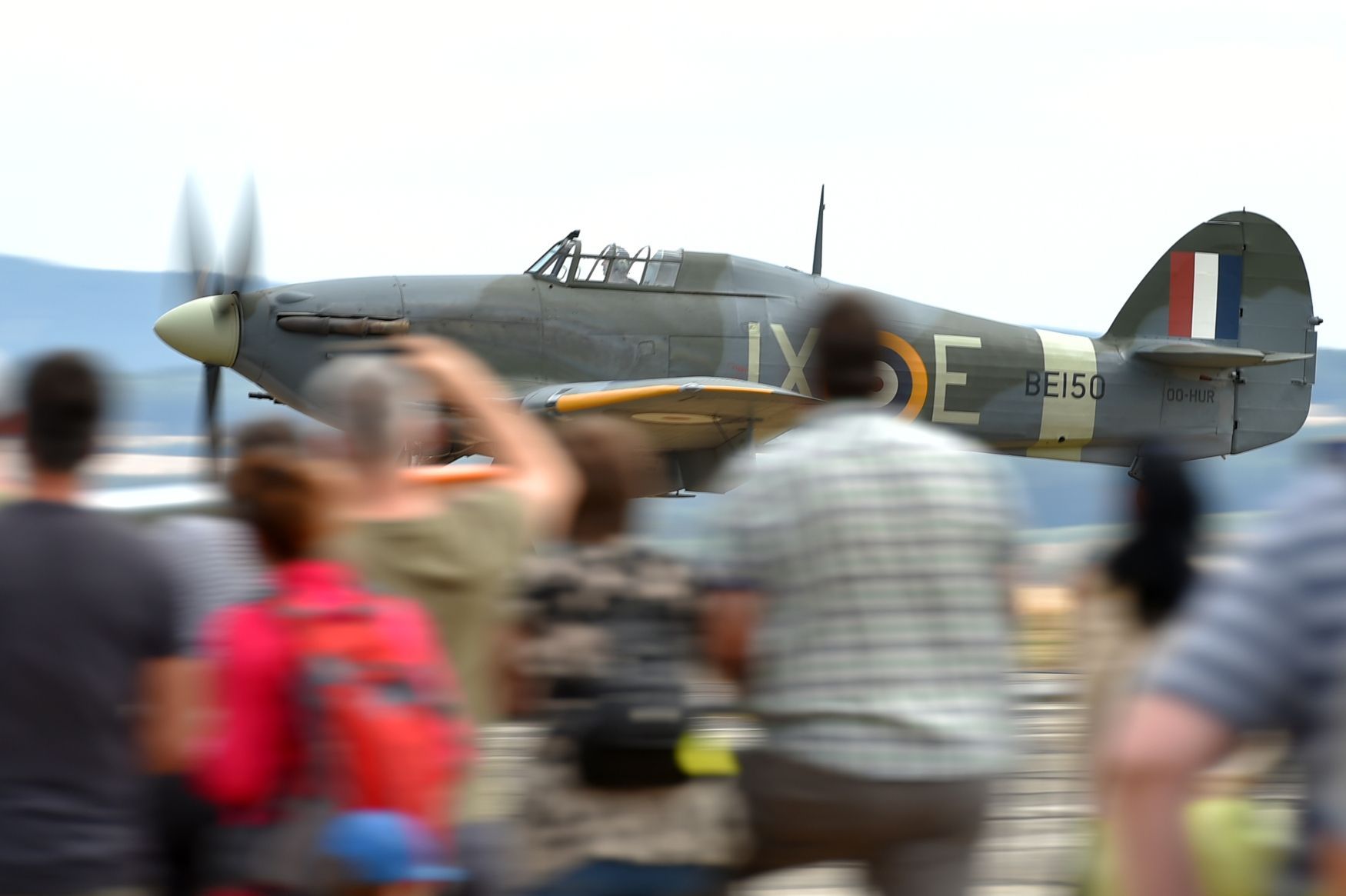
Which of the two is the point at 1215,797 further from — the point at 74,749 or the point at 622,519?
the point at 74,749

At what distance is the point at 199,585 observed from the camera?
3.51 meters

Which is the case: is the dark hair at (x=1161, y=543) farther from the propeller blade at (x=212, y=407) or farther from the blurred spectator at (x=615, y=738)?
the propeller blade at (x=212, y=407)

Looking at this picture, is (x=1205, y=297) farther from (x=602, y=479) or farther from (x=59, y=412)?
(x=59, y=412)

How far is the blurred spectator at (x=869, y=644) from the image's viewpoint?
9.55 feet

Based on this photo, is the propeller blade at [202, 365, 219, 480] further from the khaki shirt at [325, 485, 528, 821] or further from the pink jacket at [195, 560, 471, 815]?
the pink jacket at [195, 560, 471, 815]

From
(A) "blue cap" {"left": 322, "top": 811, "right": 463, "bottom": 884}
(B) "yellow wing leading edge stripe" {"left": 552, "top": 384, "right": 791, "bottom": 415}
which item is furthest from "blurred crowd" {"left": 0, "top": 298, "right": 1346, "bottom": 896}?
(B) "yellow wing leading edge stripe" {"left": 552, "top": 384, "right": 791, "bottom": 415}

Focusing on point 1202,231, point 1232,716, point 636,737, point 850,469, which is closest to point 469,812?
point 636,737

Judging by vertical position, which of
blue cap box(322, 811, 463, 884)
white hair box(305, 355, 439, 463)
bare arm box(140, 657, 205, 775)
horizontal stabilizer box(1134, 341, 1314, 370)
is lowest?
blue cap box(322, 811, 463, 884)

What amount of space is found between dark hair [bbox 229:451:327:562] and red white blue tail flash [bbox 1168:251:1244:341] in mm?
19098

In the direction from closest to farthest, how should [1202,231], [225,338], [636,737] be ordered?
[636,737], [225,338], [1202,231]

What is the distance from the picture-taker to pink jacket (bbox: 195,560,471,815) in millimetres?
2607

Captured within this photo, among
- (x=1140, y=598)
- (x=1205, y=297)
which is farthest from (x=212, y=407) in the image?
(x=1140, y=598)

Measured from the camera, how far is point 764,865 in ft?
10.0

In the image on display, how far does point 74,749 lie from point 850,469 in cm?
144
